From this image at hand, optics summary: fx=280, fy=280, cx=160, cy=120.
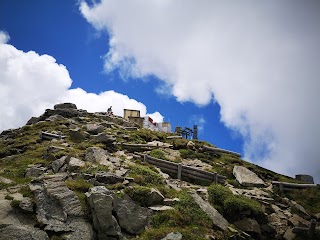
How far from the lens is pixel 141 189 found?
1539 cm

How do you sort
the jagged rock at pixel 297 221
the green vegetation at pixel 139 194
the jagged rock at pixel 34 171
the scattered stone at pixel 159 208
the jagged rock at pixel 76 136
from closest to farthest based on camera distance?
the scattered stone at pixel 159 208 → the green vegetation at pixel 139 194 → the jagged rock at pixel 297 221 → the jagged rock at pixel 34 171 → the jagged rock at pixel 76 136

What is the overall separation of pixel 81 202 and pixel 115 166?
6.31m

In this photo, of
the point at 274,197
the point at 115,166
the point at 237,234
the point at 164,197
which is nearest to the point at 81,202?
the point at 164,197

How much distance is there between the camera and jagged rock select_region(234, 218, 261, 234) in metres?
15.2

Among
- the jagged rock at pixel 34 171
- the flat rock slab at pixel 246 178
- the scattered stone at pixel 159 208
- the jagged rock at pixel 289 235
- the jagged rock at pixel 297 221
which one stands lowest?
the jagged rock at pixel 289 235

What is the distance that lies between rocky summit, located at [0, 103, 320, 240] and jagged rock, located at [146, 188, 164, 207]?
0.17ft

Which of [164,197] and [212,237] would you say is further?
[164,197]

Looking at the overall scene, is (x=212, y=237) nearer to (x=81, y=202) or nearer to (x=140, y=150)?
(x=81, y=202)

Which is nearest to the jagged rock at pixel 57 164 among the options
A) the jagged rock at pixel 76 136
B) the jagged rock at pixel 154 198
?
the jagged rock at pixel 154 198

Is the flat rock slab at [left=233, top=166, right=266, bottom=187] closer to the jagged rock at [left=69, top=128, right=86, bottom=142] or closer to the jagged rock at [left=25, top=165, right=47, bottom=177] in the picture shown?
the jagged rock at [left=25, top=165, right=47, bottom=177]

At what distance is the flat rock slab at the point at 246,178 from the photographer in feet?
74.0

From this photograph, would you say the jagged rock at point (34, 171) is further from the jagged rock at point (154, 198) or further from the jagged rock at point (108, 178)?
the jagged rock at point (154, 198)

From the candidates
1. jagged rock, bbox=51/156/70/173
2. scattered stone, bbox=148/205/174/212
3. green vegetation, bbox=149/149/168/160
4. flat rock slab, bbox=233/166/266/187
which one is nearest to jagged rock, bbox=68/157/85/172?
jagged rock, bbox=51/156/70/173

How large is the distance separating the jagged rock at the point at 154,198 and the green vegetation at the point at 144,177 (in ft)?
6.42
